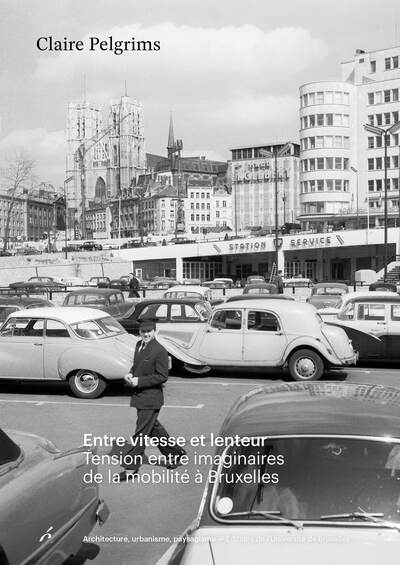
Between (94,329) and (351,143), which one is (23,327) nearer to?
(94,329)

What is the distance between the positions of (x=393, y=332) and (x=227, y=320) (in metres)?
4.32

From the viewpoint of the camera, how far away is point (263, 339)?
13.8 m

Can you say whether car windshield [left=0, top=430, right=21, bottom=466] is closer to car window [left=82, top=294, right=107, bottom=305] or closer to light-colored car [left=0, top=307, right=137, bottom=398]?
light-colored car [left=0, top=307, right=137, bottom=398]

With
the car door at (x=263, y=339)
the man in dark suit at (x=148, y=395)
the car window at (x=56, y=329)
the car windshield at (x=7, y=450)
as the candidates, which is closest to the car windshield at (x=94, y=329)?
the car window at (x=56, y=329)

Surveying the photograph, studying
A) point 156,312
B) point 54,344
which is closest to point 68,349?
point 54,344

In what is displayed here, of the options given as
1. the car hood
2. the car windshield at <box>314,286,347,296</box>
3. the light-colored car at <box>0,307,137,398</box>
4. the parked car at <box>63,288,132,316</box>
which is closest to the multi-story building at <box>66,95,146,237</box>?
the car windshield at <box>314,286,347,296</box>

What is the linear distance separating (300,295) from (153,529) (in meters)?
32.4

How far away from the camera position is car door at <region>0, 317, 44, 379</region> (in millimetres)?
12273

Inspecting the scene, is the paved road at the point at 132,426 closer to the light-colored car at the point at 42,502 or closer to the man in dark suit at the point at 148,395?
the man in dark suit at the point at 148,395

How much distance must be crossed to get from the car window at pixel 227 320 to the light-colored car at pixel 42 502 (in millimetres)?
8651

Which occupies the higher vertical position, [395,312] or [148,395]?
[395,312]

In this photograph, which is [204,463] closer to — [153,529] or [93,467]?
[153,529]

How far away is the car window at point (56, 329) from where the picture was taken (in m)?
12.4

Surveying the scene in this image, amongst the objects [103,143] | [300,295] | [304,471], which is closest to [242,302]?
[304,471]
